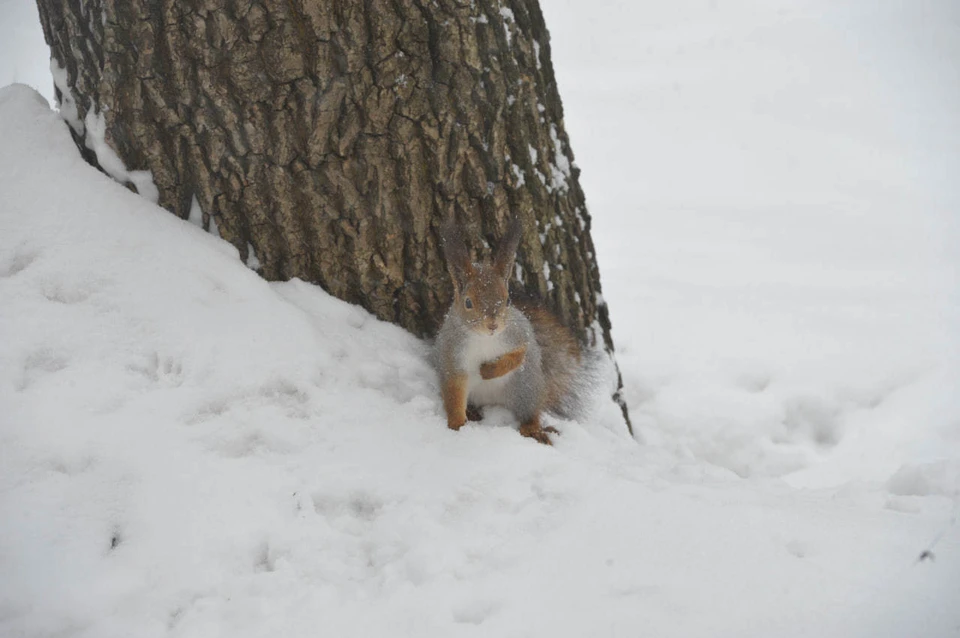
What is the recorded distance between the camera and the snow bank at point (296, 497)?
1449mm

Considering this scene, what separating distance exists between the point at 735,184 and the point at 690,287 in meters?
1.67

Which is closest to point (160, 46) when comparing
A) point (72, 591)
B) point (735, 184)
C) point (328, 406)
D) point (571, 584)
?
point (328, 406)

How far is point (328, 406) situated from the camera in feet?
6.61

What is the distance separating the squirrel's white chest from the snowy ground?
13 cm

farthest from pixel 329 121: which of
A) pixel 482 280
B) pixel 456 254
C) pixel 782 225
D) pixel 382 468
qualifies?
pixel 782 225

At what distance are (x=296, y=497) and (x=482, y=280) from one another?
79 centimetres

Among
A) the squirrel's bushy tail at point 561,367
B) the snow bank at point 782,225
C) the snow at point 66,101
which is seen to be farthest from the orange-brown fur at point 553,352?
the snow at point 66,101

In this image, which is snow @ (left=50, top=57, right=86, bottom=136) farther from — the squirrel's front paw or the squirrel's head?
the squirrel's front paw

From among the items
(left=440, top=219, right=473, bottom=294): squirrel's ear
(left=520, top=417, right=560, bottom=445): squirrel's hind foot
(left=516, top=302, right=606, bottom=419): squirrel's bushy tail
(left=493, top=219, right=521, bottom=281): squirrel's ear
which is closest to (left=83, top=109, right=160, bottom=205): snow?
(left=440, top=219, right=473, bottom=294): squirrel's ear

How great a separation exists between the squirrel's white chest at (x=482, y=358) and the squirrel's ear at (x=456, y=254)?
0.17 meters

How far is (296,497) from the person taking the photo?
5.62ft

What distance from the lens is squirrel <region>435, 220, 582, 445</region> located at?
2121 mm

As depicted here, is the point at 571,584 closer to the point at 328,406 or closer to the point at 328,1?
the point at 328,406

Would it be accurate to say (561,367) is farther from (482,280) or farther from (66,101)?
(66,101)
